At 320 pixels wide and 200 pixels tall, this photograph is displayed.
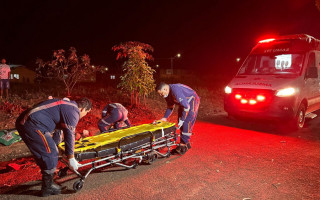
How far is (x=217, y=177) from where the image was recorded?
3.99 metres

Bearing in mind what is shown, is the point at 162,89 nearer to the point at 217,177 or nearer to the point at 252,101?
the point at 217,177

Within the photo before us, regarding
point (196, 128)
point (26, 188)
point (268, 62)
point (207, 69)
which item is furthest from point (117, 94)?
point (207, 69)

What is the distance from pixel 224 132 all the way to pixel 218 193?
12.4 ft

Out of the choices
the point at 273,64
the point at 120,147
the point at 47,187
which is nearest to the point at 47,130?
the point at 47,187

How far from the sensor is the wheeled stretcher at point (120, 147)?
3623 millimetres

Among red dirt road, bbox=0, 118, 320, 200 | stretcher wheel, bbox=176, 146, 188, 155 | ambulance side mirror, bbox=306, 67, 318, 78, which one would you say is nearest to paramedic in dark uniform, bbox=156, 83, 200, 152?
stretcher wheel, bbox=176, 146, 188, 155

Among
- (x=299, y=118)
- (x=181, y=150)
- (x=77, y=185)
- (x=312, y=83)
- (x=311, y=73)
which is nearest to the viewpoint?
(x=77, y=185)

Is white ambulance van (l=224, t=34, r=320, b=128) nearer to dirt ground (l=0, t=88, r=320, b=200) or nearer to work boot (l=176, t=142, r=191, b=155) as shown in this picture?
dirt ground (l=0, t=88, r=320, b=200)

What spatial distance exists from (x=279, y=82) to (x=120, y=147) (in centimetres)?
504

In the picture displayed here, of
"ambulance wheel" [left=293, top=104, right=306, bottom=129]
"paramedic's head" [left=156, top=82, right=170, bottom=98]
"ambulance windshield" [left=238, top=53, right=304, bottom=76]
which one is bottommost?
"ambulance wheel" [left=293, top=104, right=306, bottom=129]

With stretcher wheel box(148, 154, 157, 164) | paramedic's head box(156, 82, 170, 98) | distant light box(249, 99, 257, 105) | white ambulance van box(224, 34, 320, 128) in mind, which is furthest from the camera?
distant light box(249, 99, 257, 105)

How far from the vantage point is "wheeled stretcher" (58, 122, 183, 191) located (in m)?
3.62

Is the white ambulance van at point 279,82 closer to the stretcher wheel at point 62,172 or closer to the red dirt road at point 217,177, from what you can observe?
the red dirt road at point 217,177

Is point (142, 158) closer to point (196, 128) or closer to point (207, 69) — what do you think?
point (196, 128)
